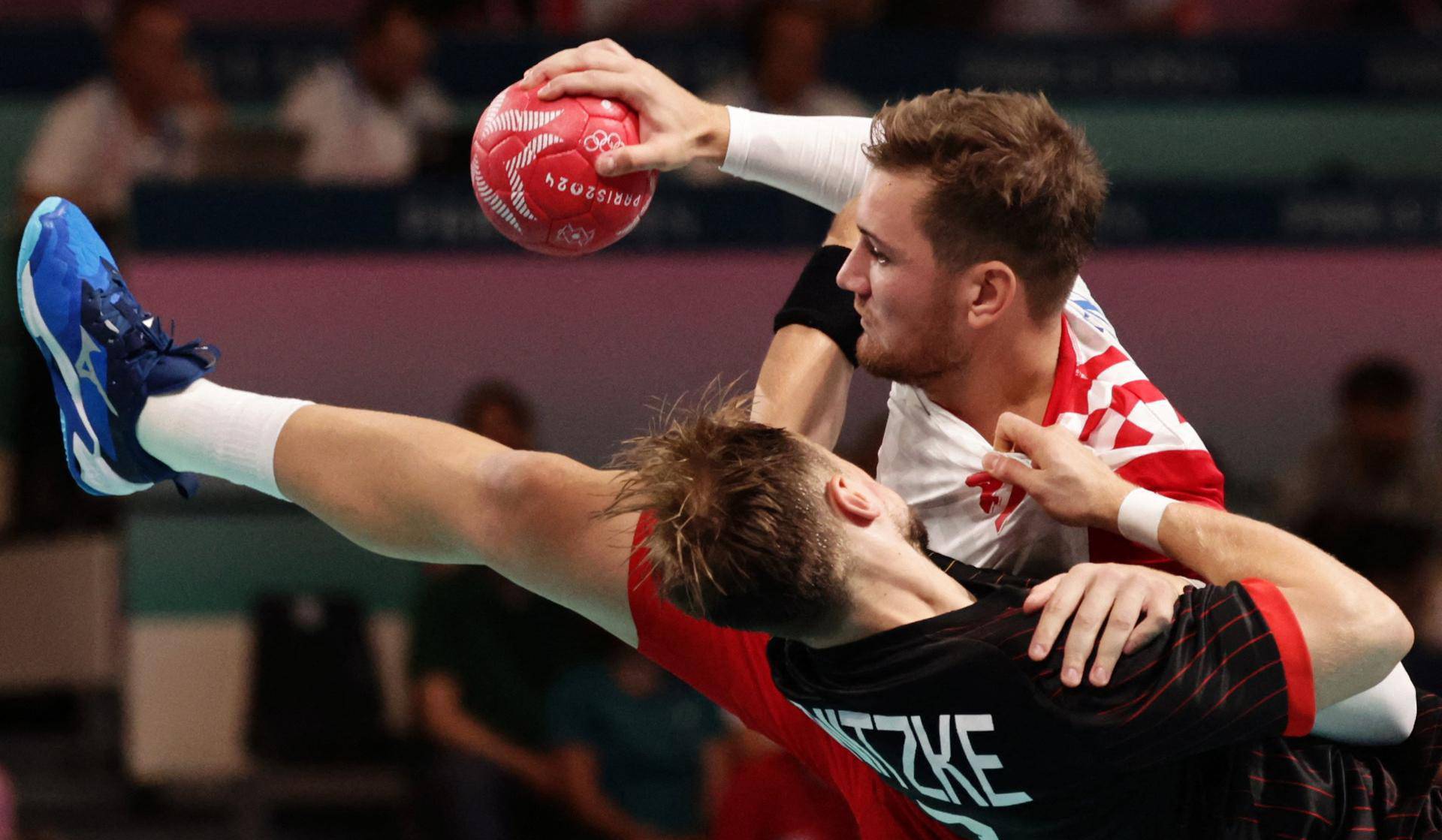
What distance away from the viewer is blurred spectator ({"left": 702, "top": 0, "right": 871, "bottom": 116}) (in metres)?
6.59

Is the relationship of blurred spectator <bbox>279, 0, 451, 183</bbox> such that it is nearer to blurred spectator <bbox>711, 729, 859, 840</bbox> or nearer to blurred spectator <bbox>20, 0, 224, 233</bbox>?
blurred spectator <bbox>20, 0, 224, 233</bbox>

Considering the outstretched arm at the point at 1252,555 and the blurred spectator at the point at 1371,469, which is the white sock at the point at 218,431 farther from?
the blurred spectator at the point at 1371,469

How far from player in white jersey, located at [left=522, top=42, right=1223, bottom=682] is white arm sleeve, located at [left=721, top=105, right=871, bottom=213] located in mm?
31

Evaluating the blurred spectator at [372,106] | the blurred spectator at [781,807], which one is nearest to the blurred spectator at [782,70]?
the blurred spectator at [372,106]

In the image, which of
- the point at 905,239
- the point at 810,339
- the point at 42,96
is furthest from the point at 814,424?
the point at 42,96

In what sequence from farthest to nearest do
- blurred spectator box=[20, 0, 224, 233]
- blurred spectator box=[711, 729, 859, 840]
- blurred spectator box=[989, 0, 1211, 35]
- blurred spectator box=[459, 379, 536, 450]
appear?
1. blurred spectator box=[989, 0, 1211, 35]
2. blurred spectator box=[20, 0, 224, 233]
3. blurred spectator box=[459, 379, 536, 450]
4. blurred spectator box=[711, 729, 859, 840]

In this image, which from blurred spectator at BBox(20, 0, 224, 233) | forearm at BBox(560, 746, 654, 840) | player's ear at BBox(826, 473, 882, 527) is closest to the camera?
player's ear at BBox(826, 473, 882, 527)

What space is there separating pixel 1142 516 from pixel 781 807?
124 inches

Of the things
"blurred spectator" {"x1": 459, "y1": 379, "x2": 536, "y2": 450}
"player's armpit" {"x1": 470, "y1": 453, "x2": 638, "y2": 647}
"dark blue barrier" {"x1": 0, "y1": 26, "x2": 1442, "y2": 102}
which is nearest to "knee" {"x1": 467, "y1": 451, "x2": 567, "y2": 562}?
"player's armpit" {"x1": 470, "y1": 453, "x2": 638, "y2": 647}

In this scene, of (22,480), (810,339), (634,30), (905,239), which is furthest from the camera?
(634,30)

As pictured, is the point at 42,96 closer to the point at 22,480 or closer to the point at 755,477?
the point at 22,480

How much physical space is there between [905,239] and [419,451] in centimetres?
98

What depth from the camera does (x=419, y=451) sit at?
332 cm

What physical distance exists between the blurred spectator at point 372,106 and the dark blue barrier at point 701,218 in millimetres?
313
